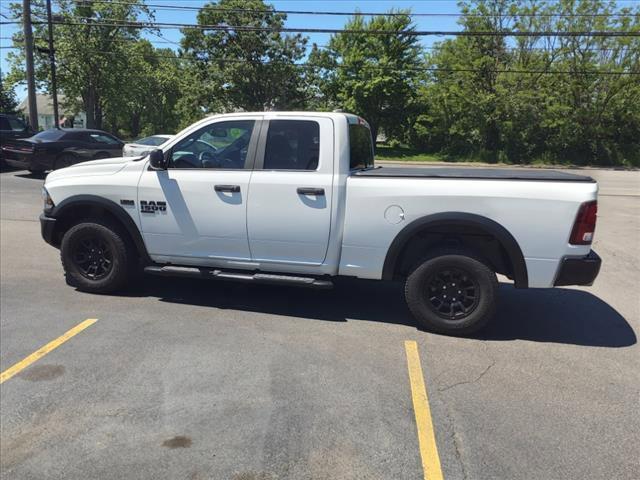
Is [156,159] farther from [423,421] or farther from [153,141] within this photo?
[153,141]

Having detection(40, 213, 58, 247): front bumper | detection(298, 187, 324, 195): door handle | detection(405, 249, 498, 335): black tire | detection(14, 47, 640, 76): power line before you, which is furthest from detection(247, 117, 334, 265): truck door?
detection(14, 47, 640, 76): power line

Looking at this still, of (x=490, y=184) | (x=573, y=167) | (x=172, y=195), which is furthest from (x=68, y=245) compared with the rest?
(x=573, y=167)

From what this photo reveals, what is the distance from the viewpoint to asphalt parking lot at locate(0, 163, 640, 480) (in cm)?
296

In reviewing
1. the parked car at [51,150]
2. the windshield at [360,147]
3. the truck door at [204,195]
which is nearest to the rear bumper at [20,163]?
the parked car at [51,150]

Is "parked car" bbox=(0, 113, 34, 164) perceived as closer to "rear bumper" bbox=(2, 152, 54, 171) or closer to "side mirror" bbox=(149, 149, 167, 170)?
"rear bumper" bbox=(2, 152, 54, 171)

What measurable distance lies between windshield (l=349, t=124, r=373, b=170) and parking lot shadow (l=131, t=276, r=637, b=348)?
1479mm

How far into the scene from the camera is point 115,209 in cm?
538

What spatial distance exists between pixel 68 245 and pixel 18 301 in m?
0.80

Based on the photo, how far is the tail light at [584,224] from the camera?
13.9 ft

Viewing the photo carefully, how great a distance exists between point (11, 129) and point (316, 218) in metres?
16.6

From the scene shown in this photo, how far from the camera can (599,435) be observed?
3229 mm

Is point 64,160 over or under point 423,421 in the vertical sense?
over

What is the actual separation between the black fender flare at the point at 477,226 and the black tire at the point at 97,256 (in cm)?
287

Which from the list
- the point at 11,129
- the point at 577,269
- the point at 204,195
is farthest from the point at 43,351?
the point at 11,129
